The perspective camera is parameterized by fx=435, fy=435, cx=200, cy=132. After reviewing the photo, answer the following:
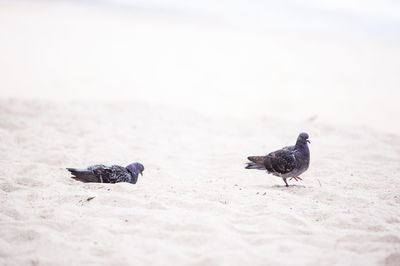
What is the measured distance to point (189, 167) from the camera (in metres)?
6.41

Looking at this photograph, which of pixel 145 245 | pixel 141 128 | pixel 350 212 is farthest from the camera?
pixel 141 128

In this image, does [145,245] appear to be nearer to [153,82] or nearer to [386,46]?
[153,82]

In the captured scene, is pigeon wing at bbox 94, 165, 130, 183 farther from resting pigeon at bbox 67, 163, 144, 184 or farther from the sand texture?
the sand texture

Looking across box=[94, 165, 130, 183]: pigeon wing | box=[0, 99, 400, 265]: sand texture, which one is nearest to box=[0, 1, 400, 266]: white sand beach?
box=[0, 99, 400, 265]: sand texture

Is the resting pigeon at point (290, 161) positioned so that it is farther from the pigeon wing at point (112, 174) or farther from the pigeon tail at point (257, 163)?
the pigeon wing at point (112, 174)

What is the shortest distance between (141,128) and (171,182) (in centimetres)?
329

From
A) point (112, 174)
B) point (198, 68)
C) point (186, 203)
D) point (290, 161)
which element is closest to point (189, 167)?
point (112, 174)

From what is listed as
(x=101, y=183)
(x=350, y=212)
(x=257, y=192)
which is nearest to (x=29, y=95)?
(x=101, y=183)

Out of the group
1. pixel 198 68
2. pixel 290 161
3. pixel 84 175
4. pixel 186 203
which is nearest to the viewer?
pixel 186 203

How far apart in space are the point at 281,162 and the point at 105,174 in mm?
2082

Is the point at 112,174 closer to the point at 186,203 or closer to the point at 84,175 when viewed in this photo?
the point at 84,175

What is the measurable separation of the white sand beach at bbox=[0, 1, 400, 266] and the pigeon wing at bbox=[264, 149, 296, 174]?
260 mm

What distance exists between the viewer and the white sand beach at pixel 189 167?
361 centimetres

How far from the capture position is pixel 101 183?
507 cm
